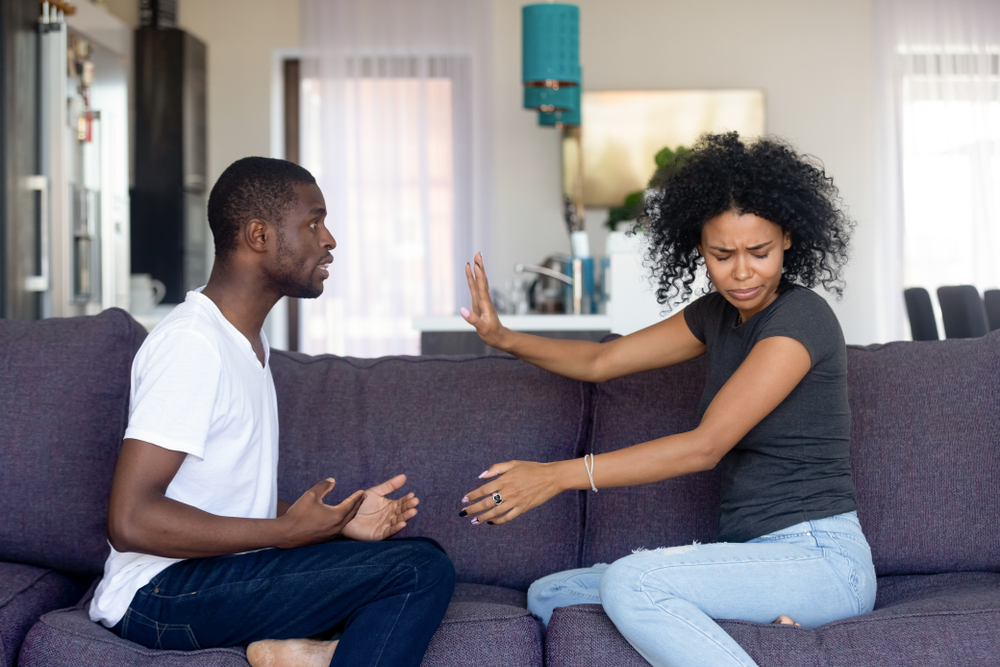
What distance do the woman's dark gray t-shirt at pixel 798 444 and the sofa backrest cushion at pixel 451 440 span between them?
1.34ft

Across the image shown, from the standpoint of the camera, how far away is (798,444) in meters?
1.53

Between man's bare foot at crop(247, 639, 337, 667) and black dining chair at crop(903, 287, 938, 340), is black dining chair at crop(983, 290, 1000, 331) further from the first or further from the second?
man's bare foot at crop(247, 639, 337, 667)

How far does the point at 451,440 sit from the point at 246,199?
2.15 feet

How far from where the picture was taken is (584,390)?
194 centimetres

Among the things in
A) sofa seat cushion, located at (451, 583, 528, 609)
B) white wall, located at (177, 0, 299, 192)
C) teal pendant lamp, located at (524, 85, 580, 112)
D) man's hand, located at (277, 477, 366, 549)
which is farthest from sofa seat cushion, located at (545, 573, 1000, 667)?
white wall, located at (177, 0, 299, 192)

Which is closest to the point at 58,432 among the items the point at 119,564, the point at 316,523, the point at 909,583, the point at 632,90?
the point at 119,564

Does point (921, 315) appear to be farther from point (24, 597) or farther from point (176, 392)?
point (24, 597)

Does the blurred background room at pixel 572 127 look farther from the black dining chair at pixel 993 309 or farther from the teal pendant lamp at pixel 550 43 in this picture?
the black dining chair at pixel 993 309

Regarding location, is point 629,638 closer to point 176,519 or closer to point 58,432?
point 176,519

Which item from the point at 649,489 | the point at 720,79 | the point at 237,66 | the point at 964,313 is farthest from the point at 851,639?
Answer: the point at 237,66

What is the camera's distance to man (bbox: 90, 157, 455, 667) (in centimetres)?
131

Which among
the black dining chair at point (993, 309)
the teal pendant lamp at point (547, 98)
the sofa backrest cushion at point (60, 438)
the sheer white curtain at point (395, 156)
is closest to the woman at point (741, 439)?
the sofa backrest cushion at point (60, 438)

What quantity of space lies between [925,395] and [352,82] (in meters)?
4.54

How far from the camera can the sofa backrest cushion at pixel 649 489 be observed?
72.3 inches
